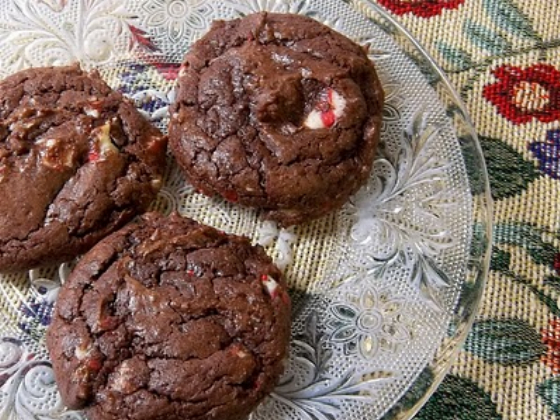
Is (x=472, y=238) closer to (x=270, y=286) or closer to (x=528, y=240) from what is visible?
(x=528, y=240)

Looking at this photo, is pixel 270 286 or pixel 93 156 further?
pixel 93 156

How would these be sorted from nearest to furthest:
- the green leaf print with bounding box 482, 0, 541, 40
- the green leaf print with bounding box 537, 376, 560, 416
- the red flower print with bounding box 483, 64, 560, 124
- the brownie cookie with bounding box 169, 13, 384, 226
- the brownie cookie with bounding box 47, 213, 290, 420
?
1. the brownie cookie with bounding box 47, 213, 290, 420
2. the brownie cookie with bounding box 169, 13, 384, 226
3. the green leaf print with bounding box 537, 376, 560, 416
4. the red flower print with bounding box 483, 64, 560, 124
5. the green leaf print with bounding box 482, 0, 541, 40

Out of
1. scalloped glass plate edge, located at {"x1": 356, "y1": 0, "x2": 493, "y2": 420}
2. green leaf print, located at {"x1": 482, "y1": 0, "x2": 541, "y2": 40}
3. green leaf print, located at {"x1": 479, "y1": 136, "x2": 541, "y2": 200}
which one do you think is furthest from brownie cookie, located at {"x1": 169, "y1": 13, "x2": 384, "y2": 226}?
green leaf print, located at {"x1": 482, "y1": 0, "x2": 541, "y2": 40}

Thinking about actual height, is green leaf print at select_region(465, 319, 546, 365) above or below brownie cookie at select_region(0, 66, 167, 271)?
below

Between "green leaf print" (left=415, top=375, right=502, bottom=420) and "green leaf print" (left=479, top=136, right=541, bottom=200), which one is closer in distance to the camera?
"green leaf print" (left=415, top=375, right=502, bottom=420)

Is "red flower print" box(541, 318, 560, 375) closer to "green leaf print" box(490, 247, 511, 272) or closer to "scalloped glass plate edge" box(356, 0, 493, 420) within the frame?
"green leaf print" box(490, 247, 511, 272)

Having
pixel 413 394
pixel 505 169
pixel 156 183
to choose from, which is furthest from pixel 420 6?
pixel 413 394

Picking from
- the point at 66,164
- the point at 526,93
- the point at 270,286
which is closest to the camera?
the point at 270,286
